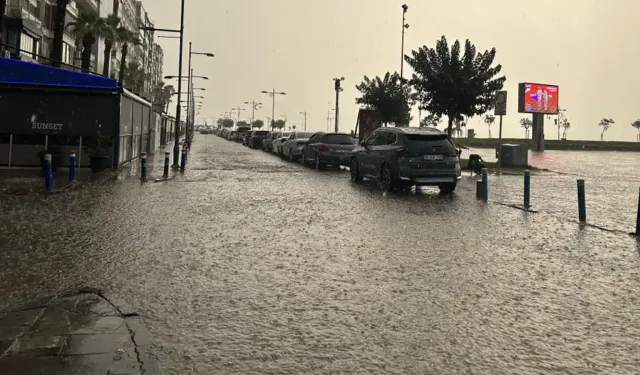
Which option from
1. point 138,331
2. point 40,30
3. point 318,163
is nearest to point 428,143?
point 318,163

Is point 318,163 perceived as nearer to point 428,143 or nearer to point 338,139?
point 338,139

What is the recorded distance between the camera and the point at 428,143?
16703 millimetres

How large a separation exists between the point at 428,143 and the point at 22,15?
37.7m

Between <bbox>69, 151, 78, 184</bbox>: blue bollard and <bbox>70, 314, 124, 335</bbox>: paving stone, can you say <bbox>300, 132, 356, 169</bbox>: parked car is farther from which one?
<bbox>70, 314, 124, 335</bbox>: paving stone

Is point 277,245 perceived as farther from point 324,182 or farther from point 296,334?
point 324,182

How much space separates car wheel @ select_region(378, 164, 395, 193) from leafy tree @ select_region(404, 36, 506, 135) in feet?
58.5

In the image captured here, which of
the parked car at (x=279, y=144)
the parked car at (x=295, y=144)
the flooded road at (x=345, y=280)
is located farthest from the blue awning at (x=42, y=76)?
the parked car at (x=279, y=144)

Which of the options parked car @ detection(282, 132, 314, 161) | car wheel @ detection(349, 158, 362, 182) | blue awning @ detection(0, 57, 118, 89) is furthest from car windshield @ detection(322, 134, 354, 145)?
blue awning @ detection(0, 57, 118, 89)

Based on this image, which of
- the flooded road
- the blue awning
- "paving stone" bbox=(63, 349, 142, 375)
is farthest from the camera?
the blue awning

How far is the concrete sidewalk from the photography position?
4000 millimetres

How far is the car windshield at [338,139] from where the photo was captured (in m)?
26.1

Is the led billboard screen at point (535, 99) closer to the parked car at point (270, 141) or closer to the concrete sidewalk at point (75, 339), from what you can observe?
the parked car at point (270, 141)

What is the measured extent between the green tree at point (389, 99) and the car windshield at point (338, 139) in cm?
1816

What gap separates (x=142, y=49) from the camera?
11850cm
